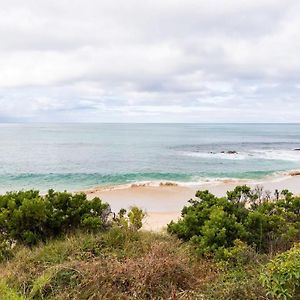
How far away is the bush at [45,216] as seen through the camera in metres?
7.35

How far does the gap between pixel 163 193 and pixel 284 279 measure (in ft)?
57.0

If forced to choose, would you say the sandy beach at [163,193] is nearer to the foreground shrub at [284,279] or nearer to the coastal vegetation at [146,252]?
the coastal vegetation at [146,252]

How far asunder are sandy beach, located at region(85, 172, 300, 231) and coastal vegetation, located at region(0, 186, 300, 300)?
17.3ft

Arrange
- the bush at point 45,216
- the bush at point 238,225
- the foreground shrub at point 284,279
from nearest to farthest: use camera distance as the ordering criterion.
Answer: the foreground shrub at point 284,279 < the bush at point 238,225 < the bush at point 45,216

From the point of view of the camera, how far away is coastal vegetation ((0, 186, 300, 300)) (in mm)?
5070

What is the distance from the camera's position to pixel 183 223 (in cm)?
773

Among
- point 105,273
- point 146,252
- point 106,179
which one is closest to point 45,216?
point 146,252

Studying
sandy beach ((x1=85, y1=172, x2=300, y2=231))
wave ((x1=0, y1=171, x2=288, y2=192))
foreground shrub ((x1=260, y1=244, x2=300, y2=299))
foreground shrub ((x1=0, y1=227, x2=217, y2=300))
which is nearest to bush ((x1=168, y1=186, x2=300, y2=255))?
foreground shrub ((x1=0, y1=227, x2=217, y2=300))

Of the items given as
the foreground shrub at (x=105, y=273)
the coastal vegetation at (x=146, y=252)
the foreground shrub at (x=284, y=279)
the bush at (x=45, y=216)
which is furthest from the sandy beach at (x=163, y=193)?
the foreground shrub at (x=284, y=279)

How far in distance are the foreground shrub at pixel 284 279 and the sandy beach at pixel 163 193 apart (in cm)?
851

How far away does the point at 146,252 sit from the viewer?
651 cm

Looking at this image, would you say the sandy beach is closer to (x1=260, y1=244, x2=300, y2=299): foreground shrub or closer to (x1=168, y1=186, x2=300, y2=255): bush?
(x1=168, y1=186, x2=300, y2=255): bush

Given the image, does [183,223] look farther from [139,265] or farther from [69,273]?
[69,273]

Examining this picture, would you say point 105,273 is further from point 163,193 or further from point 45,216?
point 163,193
